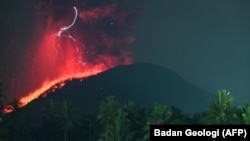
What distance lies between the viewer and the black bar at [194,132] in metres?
16.8

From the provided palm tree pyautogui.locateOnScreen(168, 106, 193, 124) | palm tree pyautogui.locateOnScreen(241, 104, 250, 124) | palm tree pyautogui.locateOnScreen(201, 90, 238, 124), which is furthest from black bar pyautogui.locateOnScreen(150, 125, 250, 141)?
palm tree pyautogui.locateOnScreen(168, 106, 193, 124)

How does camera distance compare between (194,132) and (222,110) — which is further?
(222,110)

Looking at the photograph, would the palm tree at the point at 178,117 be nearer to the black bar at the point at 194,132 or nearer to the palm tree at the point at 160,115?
the palm tree at the point at 160,115

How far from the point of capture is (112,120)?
75.1 meters

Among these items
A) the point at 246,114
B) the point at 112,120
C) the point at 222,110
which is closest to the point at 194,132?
the point at 246,114

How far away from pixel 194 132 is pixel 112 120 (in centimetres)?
5889

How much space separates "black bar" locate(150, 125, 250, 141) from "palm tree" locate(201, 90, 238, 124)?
37321 millimetres

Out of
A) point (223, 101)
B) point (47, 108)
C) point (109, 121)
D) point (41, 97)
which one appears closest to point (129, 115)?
point (109, 121)

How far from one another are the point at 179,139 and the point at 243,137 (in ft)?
11.3

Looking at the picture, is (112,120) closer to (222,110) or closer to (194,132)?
(222,110)

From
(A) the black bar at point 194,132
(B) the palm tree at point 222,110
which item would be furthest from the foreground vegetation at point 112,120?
(A) the black bar at point 194,132

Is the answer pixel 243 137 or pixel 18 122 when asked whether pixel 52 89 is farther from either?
pixel 243 137

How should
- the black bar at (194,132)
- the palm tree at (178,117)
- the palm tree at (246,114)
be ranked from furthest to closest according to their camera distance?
the palm tree at (178,117) → the palm tree at (246,114) → the black bar at (194,132)

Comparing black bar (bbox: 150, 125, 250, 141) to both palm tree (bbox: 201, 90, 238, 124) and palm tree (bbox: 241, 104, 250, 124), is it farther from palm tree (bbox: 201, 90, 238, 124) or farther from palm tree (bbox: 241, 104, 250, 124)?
palm tree (bbox: 201, 90, 238, 124)
